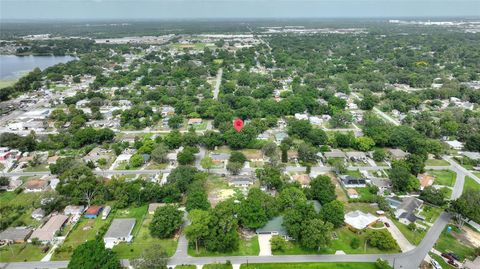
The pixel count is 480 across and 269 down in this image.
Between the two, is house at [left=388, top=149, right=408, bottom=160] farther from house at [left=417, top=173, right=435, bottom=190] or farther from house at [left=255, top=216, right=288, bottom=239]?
house at [left=255, top=216, right=288, bottom=239]

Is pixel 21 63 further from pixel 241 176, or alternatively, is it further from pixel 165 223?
pixel 165 223

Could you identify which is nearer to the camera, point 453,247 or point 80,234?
point 453,247

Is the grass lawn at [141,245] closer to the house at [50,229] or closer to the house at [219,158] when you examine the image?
the house at [50,229]

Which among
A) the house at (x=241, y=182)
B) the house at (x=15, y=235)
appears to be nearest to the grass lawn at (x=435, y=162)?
the house at (x=241, y=182)

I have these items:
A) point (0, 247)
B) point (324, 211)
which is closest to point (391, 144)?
point (324, 211)

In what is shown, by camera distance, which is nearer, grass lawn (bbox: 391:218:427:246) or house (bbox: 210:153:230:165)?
grass lawn (bbox: 391:218:427:246)

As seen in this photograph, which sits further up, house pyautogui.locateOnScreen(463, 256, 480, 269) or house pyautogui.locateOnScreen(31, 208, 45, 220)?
house pyautogui.locateOnScreen(31, 208, 45, 220)

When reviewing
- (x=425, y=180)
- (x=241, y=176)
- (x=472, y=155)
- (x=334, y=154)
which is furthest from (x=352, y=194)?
(x=472, y=155)

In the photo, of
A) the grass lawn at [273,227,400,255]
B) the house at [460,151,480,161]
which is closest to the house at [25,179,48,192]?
the grass lawn at [273,227,400,255]
